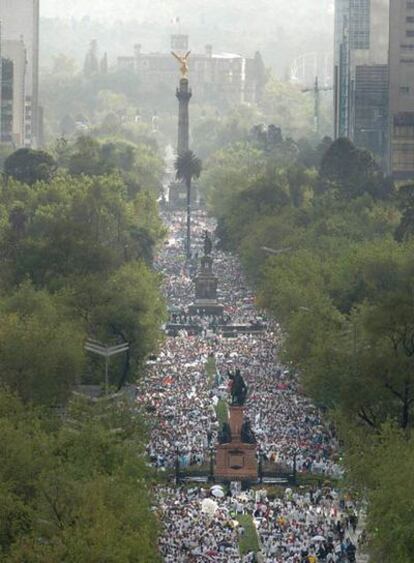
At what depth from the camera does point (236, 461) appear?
72.1 m

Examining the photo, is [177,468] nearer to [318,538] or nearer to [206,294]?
[318,538]

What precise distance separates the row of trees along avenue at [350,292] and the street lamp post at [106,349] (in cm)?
668

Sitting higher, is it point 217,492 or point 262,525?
point 262,525

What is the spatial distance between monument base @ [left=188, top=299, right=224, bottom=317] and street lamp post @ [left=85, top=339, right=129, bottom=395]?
35.7 meters

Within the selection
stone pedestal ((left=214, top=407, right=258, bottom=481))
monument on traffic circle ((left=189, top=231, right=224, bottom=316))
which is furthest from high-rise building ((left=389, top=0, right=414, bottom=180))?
stone pedestal ((left=214, top=407, right=258, bottom=481))

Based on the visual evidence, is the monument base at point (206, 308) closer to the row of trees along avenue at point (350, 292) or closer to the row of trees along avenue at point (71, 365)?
the row of trees along avenue at point (350, 292)

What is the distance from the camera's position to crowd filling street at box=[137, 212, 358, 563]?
59.5m

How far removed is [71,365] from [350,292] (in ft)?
77.7

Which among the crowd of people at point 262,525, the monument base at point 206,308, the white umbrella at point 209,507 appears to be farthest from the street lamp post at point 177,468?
the monument base at point 206,308

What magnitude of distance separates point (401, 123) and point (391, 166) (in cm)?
385

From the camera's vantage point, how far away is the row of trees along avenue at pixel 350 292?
59188mm

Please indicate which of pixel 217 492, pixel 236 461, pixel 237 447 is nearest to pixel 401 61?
pixel 237 447

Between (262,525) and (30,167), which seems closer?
(262,525)

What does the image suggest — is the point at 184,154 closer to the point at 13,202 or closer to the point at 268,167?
the point at 268,167
